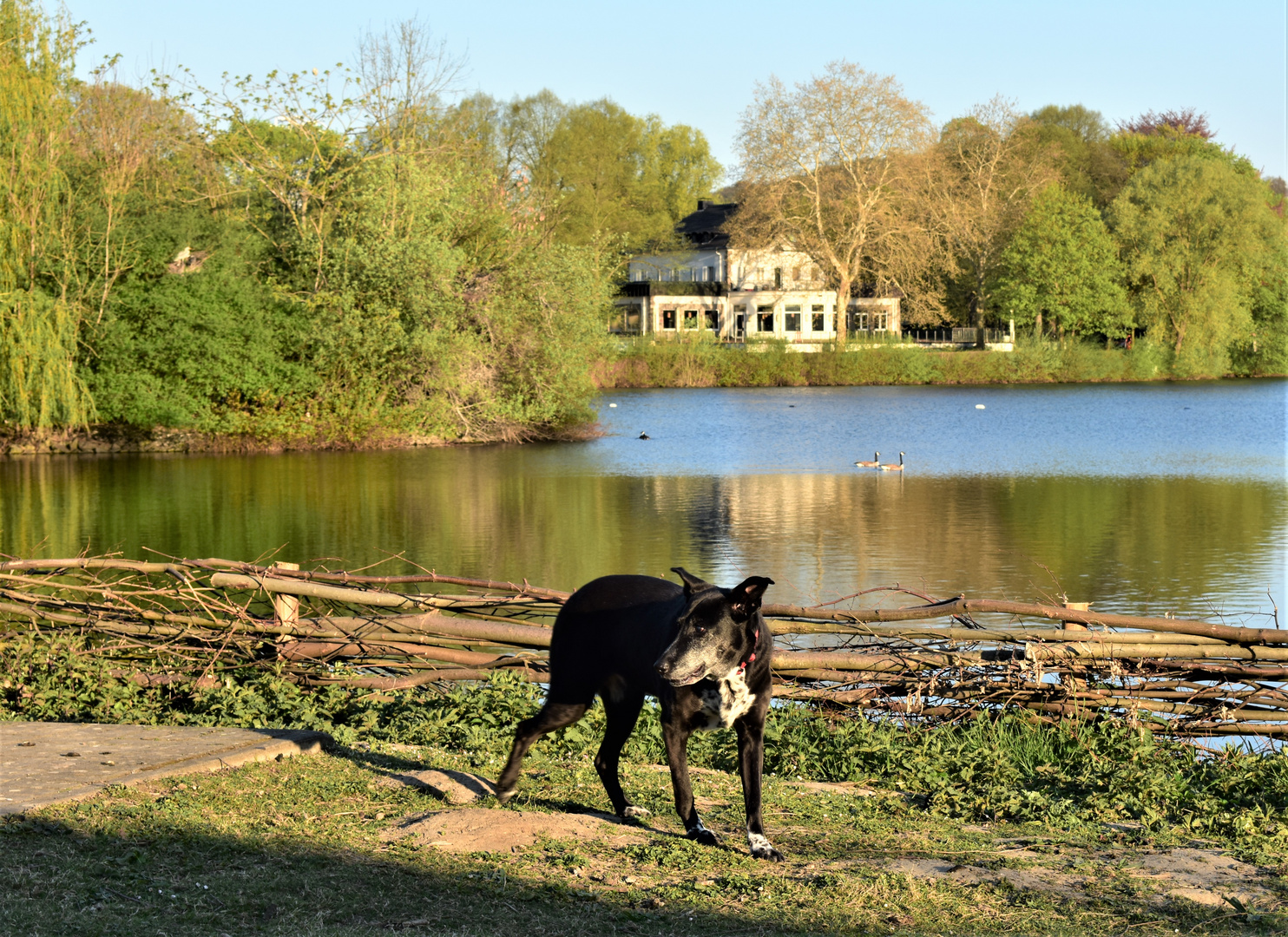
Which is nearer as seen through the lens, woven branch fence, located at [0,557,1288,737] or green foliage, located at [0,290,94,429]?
woven branch fence, located at [0,557,1288,737]

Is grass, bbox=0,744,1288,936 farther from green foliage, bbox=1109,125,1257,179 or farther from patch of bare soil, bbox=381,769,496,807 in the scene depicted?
green foliage, bbox=1109,125,1257,179

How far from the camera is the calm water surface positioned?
Answer: 55.6ft

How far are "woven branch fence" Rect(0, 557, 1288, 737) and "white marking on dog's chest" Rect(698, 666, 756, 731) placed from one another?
2.75 meters

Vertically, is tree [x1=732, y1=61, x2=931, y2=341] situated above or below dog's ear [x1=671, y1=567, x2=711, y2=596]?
above

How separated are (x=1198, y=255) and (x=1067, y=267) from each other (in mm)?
8138

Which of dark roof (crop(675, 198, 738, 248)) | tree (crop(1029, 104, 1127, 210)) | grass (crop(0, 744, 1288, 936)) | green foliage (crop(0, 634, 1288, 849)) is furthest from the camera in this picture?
dark roof (crop(675, 198, 738, 248))

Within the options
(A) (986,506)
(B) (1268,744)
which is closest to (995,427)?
(A) (986,506)

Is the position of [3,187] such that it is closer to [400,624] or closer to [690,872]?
[400,624]

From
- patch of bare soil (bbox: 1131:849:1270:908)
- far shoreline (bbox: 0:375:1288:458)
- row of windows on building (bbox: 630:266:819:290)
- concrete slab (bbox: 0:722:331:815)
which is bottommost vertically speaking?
patch of bare soil (bbox: 1131:849:1270:908)

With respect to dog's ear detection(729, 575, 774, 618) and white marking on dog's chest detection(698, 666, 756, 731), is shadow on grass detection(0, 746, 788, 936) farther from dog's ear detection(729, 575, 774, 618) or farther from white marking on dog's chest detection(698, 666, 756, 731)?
dog's ear detection(729, 575, 774, 618)

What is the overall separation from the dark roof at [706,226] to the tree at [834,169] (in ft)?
81.0

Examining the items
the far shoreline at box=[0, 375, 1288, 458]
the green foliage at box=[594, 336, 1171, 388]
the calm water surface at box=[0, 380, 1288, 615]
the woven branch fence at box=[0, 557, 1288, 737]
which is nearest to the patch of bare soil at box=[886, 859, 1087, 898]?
the woven branch fence at box=[0, 557, 1288, 737]

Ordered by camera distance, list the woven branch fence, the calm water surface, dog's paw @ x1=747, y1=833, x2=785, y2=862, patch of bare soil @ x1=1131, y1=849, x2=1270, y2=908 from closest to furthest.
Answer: patch of bare soil @ x1=1131, y1=849, x2=1270, y2=908 → dog's paw @ x1=747, y1=833, x2=785, y2=862 → the woven branch fence → the calm water surface

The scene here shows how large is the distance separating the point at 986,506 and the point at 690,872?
19.9 meters
